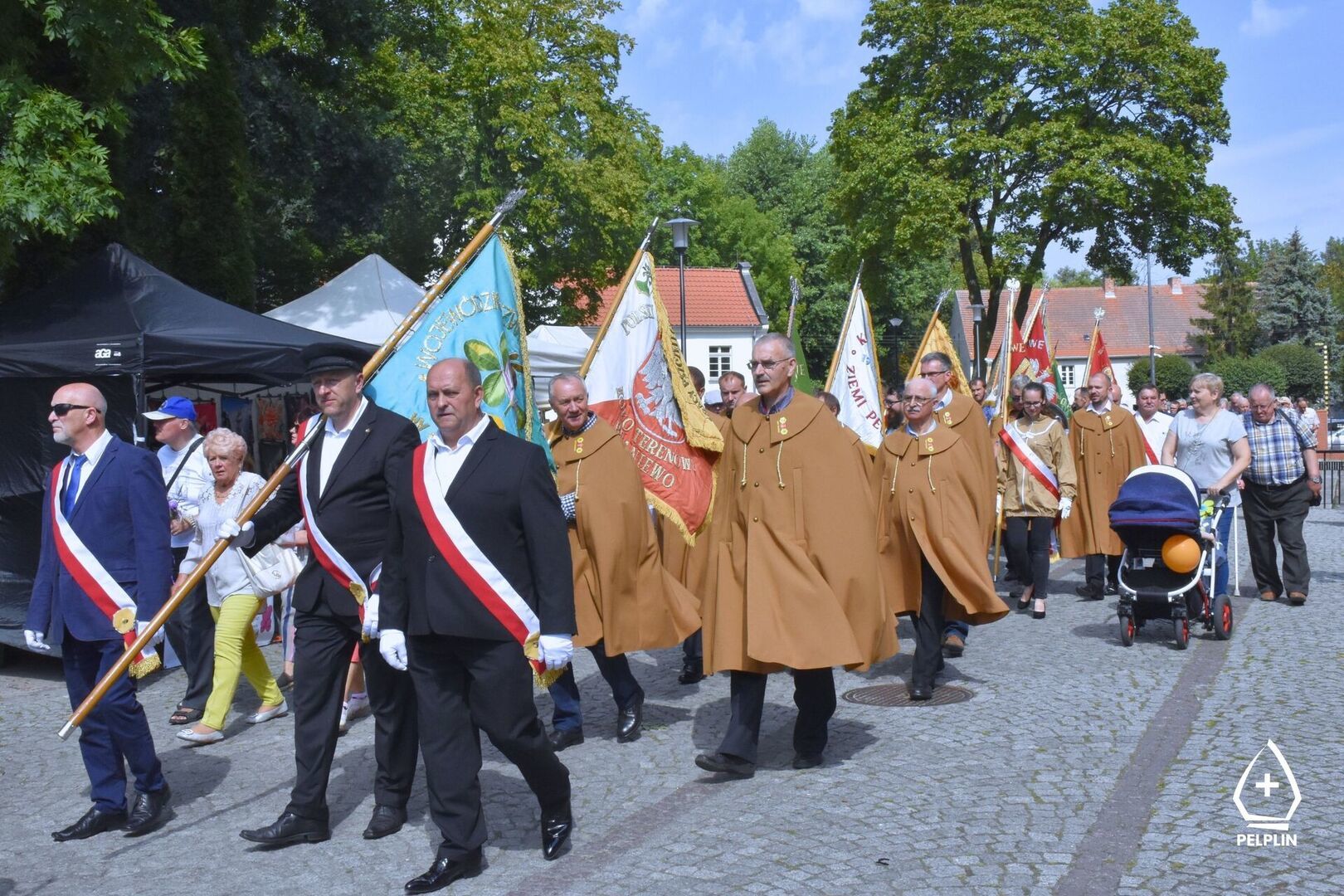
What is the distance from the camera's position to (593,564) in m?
7.04

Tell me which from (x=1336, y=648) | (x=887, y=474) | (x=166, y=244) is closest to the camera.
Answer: (x=887, y=474)

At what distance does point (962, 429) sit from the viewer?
30.8 ft

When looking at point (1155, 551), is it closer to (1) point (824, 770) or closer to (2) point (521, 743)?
(1) point (824, 770)

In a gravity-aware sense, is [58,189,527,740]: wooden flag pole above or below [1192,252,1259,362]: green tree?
below

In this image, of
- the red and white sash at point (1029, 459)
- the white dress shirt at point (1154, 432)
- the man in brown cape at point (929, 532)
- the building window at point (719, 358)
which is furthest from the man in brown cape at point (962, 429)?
the building window at point (719, 358)

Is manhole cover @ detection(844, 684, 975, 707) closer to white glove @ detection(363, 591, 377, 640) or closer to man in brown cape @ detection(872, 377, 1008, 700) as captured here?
man in brown cape @ detection(872, 377, 1008, 700)

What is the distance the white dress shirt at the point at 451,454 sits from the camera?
4.87 metres

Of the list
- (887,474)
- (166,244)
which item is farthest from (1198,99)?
(887,474)

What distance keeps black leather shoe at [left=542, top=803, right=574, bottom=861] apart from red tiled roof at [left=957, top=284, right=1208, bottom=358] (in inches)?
3125

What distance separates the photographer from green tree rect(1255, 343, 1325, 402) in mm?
63438

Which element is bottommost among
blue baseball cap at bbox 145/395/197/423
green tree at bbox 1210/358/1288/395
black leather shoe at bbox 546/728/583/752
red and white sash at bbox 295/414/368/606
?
black leather shoe at bbox 546/728/583/752

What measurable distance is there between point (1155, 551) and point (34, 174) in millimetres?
8385

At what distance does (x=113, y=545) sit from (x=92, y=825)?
1.16m

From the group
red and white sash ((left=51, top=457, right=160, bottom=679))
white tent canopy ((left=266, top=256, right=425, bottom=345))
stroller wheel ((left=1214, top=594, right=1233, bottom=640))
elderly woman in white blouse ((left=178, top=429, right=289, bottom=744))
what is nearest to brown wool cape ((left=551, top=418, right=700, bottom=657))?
elderly woman in white blouse ((left=178, top=429, right=289, bottom=744))
